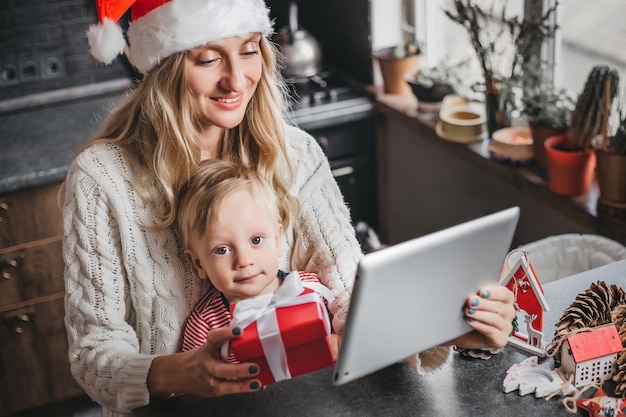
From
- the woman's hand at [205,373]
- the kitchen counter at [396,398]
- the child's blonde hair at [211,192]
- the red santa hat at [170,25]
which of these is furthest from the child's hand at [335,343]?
the red santa hat at [170,25]

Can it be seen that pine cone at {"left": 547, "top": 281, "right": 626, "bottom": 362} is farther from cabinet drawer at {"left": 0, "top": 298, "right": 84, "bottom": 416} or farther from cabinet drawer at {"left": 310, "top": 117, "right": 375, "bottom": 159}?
cabinet drawer at {"left": 0, "top": 298, "right": 84, "bottom": 416}

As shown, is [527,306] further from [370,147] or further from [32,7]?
[32,7]

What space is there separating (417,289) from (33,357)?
2039 millimetres

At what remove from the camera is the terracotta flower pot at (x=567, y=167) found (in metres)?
2.28

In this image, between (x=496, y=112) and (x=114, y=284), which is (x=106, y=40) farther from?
(x=496, y=112)

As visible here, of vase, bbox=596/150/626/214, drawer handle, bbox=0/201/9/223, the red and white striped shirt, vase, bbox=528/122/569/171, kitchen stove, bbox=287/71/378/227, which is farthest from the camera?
kitchen stove, bbox=287/71/378/227

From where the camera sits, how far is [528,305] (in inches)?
59.1

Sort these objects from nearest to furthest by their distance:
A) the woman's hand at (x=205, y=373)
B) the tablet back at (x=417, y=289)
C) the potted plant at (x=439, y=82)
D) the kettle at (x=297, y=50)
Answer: the tablet back at (x=417, y=289) < the woman's hand at (x=205, y=373) < the potted plant at (x=439, y=82) < the kettle at (x=297, y=50)

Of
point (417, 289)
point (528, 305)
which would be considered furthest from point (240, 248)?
point (528, 305)

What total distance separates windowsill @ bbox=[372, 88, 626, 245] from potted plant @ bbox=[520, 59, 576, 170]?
0.07 meters

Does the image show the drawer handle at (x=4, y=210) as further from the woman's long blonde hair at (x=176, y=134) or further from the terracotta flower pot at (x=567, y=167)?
the terracotta flower pot at (x=567, y=167)

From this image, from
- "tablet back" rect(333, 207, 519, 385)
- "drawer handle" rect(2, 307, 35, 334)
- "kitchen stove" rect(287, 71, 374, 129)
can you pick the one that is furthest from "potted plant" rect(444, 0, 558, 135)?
"drawer handle" rect(2, 307, 35, 334)

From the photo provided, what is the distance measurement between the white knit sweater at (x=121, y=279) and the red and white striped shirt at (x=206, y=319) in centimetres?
3

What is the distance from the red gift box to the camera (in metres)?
1.25
